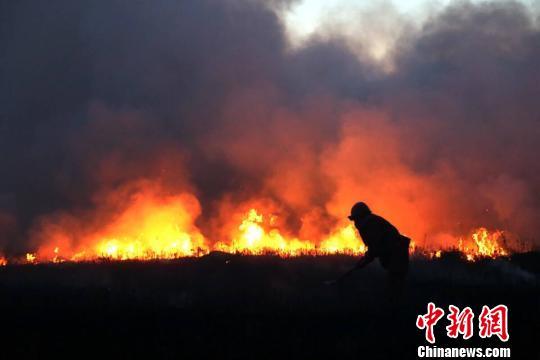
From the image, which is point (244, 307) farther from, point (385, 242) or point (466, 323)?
point (466, 323)

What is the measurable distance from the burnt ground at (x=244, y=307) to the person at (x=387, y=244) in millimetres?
627

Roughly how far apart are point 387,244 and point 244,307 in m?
3.72

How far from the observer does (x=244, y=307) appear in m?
14.2

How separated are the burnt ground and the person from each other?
2.06 ft

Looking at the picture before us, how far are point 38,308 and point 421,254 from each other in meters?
15.8

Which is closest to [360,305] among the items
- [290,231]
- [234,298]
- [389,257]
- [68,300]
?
[389,257]

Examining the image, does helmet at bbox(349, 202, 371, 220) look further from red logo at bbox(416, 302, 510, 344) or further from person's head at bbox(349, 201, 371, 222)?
red logo at bbox(416, 302, 510, 344)

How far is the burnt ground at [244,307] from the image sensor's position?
420 inches

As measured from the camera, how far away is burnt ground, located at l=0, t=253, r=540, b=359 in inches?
420

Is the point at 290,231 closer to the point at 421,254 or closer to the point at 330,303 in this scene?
the point at 421,254

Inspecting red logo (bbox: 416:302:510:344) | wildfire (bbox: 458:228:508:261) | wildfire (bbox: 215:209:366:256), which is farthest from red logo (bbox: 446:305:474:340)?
wildfire (bbox: 215:209:366:256)

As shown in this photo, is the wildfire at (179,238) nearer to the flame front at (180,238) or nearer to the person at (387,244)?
the flame front at (180,238)

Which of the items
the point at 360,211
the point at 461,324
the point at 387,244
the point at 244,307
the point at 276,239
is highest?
the point at 276,239

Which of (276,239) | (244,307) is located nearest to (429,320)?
(244,307)
